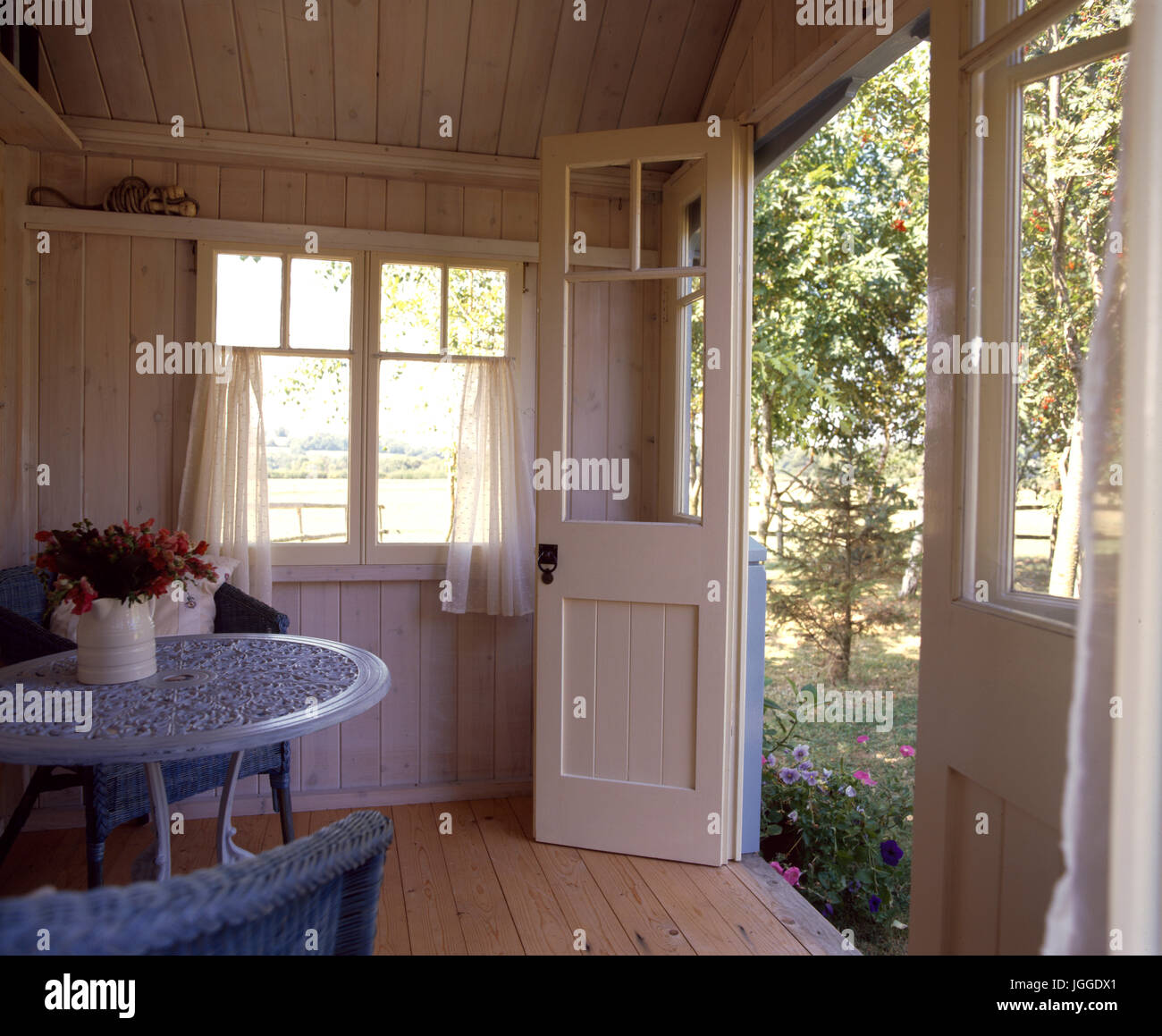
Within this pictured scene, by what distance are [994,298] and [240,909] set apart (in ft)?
4.96

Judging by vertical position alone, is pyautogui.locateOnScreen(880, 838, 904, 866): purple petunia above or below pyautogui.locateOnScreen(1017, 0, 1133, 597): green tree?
below

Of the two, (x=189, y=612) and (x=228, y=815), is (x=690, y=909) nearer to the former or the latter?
(x=228, y=815)

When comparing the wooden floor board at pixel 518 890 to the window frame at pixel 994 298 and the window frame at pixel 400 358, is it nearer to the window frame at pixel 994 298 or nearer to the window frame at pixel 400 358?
the window frame at pixel 400 358

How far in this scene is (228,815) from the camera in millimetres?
2521

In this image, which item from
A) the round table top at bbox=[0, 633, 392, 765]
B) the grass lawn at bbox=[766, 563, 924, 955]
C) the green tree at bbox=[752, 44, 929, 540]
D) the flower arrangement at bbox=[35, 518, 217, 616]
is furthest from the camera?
the green tree at bbox=[752, 44, 929, 540]

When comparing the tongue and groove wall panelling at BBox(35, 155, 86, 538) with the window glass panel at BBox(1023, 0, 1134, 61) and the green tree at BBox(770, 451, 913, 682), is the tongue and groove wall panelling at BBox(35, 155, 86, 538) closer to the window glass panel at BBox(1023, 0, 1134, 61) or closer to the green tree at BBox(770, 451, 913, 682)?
the window glass panel at BBox(1023, 0, 1134, 61)

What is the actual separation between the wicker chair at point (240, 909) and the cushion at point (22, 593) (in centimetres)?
218

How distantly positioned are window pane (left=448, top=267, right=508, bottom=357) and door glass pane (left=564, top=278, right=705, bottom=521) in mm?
314

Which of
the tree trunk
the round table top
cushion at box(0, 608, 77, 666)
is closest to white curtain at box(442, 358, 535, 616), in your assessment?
the round table top

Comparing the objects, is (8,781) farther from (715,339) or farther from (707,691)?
(715,339)

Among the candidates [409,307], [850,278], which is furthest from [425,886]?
[850,278]

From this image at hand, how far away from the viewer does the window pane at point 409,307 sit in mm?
3465

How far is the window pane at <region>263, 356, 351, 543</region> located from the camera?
133 inches

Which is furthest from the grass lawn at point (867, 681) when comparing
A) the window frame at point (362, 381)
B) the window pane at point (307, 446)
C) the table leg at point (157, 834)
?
the table leg at point (157, 834)
